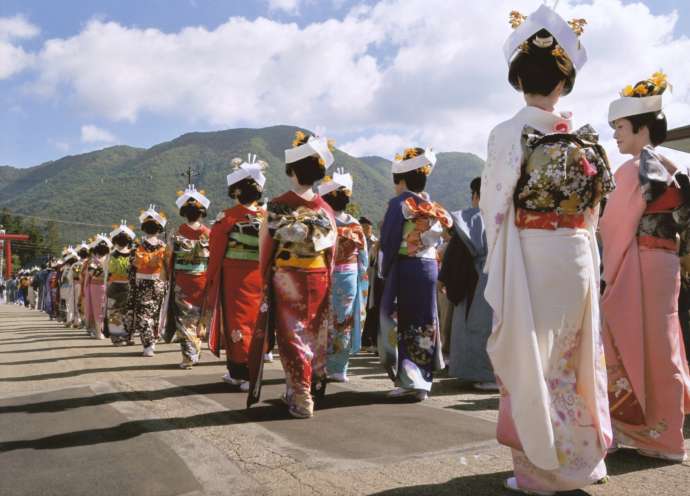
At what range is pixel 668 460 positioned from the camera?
3.57 m

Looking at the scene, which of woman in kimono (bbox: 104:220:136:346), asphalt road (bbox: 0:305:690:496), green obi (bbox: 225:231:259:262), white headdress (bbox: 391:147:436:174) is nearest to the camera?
asphalt road (bbox: 0:305:690:496)

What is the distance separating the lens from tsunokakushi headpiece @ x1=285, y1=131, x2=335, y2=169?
5.23m

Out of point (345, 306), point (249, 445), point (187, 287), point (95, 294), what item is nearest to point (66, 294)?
point (95, 294)

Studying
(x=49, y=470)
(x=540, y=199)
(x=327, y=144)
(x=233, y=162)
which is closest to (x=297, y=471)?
(x=49, y=470)

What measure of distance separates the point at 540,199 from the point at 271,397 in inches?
142

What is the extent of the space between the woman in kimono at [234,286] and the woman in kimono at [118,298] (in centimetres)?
575

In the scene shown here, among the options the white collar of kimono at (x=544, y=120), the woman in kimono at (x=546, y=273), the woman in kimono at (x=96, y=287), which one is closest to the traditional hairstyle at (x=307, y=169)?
the woman in kimono at (x=546, y=273)

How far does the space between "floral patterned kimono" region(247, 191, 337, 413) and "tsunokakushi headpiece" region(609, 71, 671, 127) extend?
7.68ft

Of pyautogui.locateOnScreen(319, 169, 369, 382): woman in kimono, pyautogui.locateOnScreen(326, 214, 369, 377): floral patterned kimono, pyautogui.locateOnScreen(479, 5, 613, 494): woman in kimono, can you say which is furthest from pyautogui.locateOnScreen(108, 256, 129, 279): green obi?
pyautogui.locateOnScreen(479, 5, 613, 494): woman in kimono

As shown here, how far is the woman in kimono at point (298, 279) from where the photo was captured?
495cm

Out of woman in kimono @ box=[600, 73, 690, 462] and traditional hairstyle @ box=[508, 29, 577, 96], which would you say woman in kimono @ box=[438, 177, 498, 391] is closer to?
woman in kimono @ box=[600, 73, 690, 462]

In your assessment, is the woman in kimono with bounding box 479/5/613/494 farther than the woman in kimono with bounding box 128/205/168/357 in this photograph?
No

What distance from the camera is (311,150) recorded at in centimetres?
523

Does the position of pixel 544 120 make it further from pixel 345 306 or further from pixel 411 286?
pixel 345 306
